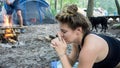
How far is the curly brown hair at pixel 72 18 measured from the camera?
9.26 ft

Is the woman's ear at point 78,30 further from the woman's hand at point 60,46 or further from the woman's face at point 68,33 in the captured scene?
the woman's hand at point 60,46

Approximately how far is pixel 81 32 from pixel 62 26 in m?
0.18

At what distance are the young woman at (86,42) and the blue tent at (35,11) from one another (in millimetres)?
14381

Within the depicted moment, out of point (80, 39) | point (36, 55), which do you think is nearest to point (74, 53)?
point (80, 39)

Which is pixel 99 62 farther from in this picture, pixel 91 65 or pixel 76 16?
pixel 76 16

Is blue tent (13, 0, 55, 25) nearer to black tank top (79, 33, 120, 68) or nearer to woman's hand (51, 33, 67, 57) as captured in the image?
woman's hand (51, 33, 67, 57)

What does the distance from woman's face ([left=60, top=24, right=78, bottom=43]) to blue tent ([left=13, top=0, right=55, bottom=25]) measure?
14.3 m

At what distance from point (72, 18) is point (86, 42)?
25 centimetres

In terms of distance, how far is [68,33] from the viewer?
2.90m

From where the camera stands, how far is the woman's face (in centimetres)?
289

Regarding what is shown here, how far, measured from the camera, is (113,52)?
9.60 ft

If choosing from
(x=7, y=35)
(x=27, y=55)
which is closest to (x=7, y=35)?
(x=7, y=35)

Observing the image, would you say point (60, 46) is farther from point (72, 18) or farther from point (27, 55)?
point (27, 55)

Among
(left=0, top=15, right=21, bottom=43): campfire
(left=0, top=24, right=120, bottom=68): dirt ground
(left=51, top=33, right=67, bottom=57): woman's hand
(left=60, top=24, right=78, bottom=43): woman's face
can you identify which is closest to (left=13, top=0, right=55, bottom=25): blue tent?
(left=0, top=15, right=21, bottom=43): campfire
